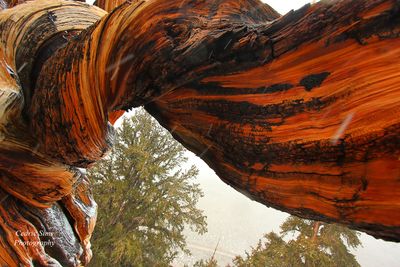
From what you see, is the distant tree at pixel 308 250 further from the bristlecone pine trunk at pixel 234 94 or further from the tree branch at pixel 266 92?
the tree branch at pixel 266 92

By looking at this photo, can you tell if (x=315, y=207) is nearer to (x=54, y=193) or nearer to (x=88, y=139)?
(x=88, y=139)

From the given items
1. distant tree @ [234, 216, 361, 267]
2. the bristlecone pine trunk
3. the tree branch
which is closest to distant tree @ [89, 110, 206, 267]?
distant tree @ [234, 216, 361, 267]

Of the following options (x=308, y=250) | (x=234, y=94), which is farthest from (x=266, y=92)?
(x=308, y=250)

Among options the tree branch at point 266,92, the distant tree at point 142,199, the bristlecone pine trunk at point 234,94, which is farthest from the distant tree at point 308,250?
the tree branch at point 266,92

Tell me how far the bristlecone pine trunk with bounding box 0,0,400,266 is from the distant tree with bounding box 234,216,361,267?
8.58m

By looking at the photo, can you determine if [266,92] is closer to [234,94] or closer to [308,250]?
[234,94]

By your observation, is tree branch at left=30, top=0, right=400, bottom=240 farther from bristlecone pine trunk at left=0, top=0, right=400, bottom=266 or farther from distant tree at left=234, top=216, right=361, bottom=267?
distant tree at left=234, top=216, right=361, bottom=267

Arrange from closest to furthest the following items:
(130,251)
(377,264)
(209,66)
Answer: (209,66)
(130,251)
(377,264)

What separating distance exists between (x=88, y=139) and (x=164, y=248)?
34.7 ft

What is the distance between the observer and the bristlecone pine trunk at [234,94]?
90cm

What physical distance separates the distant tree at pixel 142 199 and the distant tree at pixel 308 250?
2.87 m

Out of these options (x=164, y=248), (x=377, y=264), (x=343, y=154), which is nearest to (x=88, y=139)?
(x=343, y=154)

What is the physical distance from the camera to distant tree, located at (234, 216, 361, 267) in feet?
29.9

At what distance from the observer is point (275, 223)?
91.4 metres
